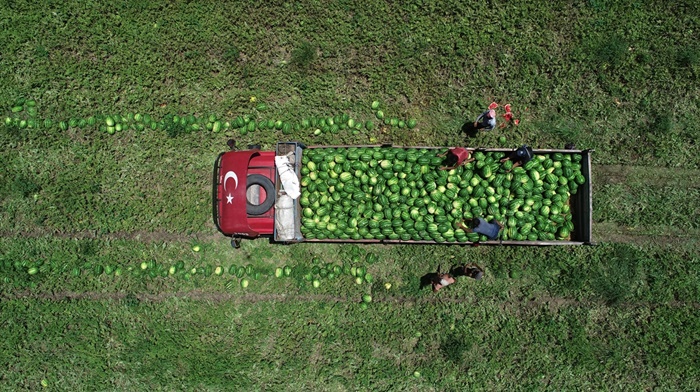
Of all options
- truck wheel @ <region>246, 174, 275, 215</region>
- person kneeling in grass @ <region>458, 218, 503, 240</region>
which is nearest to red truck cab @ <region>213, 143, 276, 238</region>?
truck wheel @ <region>246, 174, 275, 215</region>

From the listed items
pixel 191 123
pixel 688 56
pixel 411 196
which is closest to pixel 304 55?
pixel 191 123

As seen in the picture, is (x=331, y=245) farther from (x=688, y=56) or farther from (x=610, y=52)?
(x=688, y=56)

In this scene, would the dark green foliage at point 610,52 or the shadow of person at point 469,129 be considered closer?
the shadow of person at point 469,129

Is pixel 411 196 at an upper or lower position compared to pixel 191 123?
lower

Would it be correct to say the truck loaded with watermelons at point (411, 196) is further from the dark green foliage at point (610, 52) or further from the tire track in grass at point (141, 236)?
the dark green foliage at point (610, 52)

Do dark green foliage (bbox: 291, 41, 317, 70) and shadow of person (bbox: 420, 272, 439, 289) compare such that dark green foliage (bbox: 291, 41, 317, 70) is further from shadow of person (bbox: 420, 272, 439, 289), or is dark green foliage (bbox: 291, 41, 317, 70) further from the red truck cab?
shadow of person (bbox: 420, 272, 439, 289)

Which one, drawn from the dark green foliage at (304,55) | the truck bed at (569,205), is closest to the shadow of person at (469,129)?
the truck bed at (569,205)
